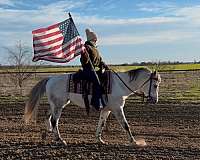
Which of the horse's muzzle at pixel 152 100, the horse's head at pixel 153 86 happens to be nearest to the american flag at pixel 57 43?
the horse's head at pixel 153 86

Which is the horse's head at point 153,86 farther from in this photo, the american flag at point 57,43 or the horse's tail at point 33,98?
the horse's tail at point 33,98

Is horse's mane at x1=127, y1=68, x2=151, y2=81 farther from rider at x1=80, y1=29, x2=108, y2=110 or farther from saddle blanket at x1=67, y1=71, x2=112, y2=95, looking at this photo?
rider at x1=80, y1=29, x2=108, y2=110

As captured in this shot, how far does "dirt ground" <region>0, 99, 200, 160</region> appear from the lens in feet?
26.6

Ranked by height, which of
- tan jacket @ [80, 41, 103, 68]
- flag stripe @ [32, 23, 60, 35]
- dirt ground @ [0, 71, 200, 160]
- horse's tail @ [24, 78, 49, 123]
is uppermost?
flag stripe @ [32, 23, 60, 35]

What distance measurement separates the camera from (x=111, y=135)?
36.2 ft

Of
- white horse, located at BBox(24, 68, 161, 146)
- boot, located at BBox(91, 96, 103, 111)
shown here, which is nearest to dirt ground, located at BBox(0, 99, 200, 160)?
white horse, located at BBox(24, 68, 161, 146)

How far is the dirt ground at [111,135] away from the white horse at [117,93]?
1.31 feet

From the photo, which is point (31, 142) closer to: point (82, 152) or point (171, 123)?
point (82, 152)

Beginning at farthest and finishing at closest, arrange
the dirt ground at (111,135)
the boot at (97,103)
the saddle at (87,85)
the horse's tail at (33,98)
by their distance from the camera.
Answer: the horse's tail at (33,98) → the saddle at (87,85) → the boot at (97,103) → the dirt ground at (111,135)

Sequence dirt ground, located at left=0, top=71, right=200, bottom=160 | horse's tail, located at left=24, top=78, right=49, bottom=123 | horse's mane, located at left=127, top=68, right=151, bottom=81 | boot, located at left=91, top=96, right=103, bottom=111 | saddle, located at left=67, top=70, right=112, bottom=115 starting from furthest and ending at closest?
1. horse's tail, located at left=24, top=78, right=49, bottom=123
2. horse's mane, located at left=127, top=68, right=151, bottom=81
3. saddle, located at left=67, top=70, right=112, bottom=115
4. boot, located at left=91, top=96, right=103, bottom=111
5. dirt ground, located at left=0, top=71, right=200, bottom=160

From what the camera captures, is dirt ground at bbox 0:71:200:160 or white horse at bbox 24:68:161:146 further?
white horse at bbox 24:68:161:146

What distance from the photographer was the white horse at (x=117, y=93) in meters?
9.42

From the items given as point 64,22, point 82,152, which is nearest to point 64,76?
point 64,22

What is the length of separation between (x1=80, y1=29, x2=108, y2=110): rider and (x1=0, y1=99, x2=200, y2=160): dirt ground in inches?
37.6
